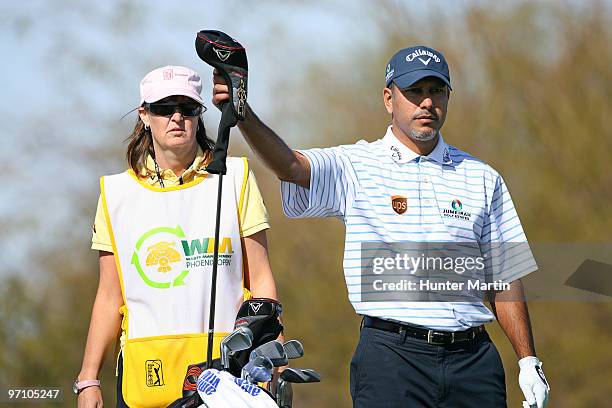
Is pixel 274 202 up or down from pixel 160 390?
up

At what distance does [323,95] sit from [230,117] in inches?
486

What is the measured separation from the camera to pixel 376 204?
4703 millimetres

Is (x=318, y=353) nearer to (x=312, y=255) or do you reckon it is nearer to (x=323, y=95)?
(x=312, y=255)

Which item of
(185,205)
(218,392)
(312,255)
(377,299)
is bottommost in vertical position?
(218,392)

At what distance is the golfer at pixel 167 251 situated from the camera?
443 cm

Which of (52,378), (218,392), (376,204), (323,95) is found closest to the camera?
(218,392)

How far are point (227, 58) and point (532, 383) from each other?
2000mm

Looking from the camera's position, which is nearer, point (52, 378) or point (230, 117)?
point (230, 117)

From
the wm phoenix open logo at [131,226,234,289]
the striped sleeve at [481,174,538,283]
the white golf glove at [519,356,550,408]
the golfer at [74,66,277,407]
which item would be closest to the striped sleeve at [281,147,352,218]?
the golfer at [74,66,277,407]

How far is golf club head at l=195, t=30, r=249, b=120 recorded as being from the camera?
377cm

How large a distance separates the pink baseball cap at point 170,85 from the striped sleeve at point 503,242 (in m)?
1.34

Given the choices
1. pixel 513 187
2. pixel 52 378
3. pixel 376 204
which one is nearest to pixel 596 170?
pixel 513 187

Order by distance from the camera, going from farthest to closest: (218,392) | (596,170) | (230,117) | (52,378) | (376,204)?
(596,170) < (52,378) < (376,204) < (230,117) < (218,392)

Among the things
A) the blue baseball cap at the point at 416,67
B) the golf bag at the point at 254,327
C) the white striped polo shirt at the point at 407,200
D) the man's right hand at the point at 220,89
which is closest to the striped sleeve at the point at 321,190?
the white striped polo shirt at the point at 407,200
